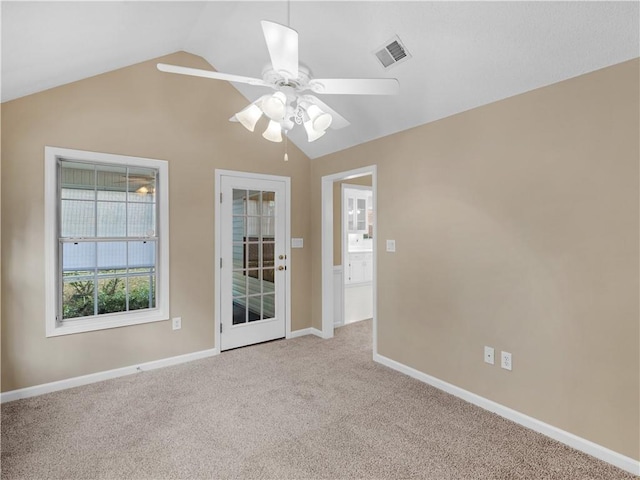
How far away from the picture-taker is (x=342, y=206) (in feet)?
15.5

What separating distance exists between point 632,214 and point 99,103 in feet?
13.1

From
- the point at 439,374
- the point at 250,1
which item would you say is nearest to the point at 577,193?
the point at 439,374

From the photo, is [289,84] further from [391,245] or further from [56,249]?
[56,249]

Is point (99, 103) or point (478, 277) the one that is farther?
point (99, 103)

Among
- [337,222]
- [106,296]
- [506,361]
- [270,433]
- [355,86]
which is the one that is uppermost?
[355,86]

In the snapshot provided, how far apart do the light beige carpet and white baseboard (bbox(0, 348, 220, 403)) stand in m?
0.08

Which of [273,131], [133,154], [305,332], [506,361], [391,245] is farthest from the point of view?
[305,332]

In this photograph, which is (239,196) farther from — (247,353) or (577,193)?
(577,193)

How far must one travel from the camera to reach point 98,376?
296cm

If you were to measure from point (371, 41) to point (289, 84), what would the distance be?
42.5 inches

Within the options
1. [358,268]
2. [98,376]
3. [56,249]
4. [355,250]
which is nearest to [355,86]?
[56,249]

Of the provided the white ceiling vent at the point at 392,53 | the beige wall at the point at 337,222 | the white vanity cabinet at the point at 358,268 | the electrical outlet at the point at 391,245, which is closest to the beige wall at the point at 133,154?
the beige wall at the point at 337,222

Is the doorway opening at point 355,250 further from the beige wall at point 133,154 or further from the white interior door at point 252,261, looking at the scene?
the white interior door at point 252,261

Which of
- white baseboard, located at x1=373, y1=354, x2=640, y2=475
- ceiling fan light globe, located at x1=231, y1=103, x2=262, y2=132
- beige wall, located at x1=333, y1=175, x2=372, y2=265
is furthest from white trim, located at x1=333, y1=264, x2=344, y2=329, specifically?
ceiling fan light globe, located at x1=231, y1=103, x2=262, y2=132
